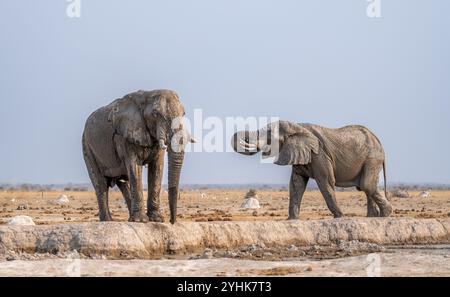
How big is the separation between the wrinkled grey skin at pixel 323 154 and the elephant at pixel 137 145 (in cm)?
385

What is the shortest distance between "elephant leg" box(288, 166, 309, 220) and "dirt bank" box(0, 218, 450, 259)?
1963mm

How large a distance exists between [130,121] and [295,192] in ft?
18.1

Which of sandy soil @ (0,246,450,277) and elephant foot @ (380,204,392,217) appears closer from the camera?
sandy soil @ (0,246,450,277)

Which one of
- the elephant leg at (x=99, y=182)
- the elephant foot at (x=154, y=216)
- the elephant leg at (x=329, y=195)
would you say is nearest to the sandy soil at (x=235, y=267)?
the elephant foot at (x=154, y=216)

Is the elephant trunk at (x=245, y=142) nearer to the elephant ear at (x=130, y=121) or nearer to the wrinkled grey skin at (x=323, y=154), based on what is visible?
the wrinkled grey skin at (x=323, y=154)

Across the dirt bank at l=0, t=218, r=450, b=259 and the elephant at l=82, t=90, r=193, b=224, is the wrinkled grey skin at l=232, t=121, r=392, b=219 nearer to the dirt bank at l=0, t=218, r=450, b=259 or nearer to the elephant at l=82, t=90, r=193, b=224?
the dirt bank at l=0, t=218, r=450, b=259

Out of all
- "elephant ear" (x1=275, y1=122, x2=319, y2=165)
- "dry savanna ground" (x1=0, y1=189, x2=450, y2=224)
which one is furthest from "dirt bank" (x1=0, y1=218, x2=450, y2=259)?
"dry savanna ground" (x1=0, y1=189, x2=450, y2=224)

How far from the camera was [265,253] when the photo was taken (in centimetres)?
2039

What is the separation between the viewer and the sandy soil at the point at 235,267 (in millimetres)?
16344

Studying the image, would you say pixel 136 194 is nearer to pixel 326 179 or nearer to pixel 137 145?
pixel 137 145

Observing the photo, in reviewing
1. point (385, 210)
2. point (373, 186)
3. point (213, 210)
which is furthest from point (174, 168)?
point (213, 210)

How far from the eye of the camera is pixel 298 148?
2452 centimetres

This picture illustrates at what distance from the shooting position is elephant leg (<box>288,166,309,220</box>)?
24.9 m
